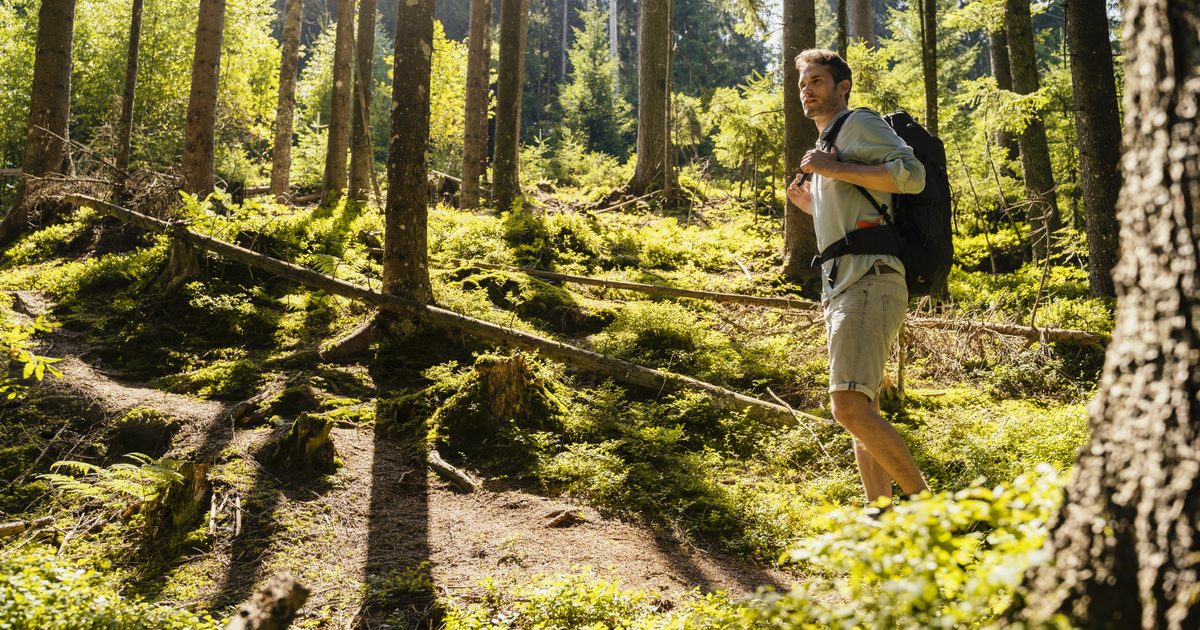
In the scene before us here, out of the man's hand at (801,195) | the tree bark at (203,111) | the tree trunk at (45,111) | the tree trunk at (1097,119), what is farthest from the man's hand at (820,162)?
the tree trunk at (45,111)

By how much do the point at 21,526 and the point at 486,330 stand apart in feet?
14.8

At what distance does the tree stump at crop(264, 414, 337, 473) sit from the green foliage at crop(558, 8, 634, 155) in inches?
1344

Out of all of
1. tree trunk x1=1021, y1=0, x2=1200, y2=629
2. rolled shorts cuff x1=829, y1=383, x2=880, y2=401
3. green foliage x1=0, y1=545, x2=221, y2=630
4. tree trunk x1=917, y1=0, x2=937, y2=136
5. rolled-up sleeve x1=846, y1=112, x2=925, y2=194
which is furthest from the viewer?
tree trunk x1=917, y1=0, x2=937, y2=136

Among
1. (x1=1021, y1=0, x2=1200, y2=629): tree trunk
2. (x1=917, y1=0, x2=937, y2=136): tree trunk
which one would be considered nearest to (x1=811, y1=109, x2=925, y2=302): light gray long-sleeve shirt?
(x1=1021, y1=0, x2=1200, y2=629): tree trunk

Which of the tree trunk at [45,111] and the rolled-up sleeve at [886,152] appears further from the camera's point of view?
the tree trunk at [45,111]

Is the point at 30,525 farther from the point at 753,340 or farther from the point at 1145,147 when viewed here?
the point at 753,340

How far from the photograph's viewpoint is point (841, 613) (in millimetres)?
2002

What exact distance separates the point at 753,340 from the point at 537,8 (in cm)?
5123

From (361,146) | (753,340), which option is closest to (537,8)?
(361,146)

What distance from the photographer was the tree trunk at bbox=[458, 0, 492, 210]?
16.8 metres

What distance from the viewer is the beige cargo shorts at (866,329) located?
3.85 metres

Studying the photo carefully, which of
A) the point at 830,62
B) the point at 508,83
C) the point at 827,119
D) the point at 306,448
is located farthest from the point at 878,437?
the point at 508,83

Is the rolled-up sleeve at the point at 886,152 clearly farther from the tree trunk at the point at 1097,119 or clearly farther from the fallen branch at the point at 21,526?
the tree trunk at the point at 1097,119

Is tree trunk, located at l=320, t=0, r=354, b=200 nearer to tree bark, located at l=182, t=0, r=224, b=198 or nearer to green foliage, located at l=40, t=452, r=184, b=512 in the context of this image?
tree bark, located at l=182, t=0, r=224, b=198
